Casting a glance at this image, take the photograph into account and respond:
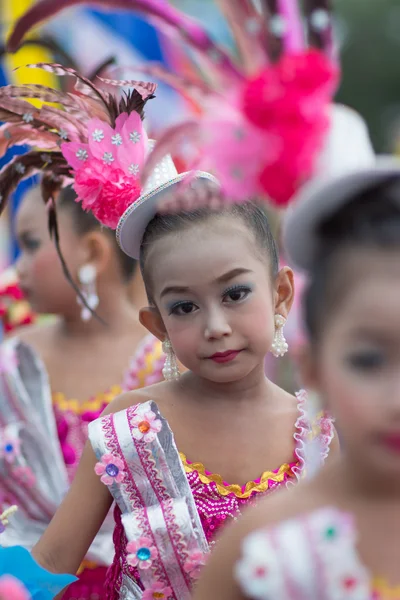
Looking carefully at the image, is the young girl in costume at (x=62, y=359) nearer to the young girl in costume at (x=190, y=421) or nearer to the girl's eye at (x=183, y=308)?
the young girl in costume at (x=190, y=421)

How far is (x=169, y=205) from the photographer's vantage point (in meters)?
1.58

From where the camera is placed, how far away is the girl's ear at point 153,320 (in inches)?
87.4

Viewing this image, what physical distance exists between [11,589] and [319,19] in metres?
1.14

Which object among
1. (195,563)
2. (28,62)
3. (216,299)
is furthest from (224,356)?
(28,62)

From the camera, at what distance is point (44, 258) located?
3.55m

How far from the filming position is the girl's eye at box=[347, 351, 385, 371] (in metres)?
1.29

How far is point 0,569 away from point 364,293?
37.6 inches

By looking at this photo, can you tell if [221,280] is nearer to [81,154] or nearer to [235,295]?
[235,295]

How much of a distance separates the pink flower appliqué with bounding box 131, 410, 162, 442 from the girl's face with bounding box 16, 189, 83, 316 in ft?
4.68

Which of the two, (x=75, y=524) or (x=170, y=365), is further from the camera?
(x=170, y=365)

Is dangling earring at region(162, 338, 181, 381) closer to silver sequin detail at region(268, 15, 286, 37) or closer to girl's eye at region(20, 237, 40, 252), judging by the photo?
silver sequin detail at region(268, 15, 286, 37)

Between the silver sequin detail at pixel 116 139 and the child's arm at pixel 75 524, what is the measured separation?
0.74 meters

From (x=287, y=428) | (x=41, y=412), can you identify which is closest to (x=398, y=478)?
(x=287, y=428)

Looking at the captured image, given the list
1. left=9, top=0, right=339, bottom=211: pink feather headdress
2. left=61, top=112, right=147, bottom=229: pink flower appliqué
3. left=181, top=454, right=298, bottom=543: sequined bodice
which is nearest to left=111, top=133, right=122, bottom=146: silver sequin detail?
left=61, top=112, right=147, bottom=229: pink flower appliqué
